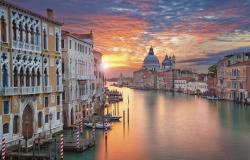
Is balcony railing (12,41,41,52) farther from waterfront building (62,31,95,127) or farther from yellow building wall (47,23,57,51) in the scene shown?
waterfront building (62,31,95,127)

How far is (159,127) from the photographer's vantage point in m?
24.9

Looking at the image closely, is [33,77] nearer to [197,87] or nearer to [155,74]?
[197,87]

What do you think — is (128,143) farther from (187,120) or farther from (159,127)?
(187,120)

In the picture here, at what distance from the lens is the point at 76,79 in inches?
928

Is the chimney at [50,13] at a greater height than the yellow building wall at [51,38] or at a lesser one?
greater

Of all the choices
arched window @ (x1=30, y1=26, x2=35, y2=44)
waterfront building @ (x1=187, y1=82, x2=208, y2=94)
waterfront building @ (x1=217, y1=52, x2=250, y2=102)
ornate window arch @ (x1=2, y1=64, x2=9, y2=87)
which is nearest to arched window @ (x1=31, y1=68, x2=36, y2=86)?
arched window @ (x1=30, y1=26, x2=35, y2=44)

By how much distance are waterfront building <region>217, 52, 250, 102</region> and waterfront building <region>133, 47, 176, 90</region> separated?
46.7 m

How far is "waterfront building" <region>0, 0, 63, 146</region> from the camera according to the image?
14.5 meters

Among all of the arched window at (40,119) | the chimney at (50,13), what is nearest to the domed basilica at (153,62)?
the chimney at (50,13)

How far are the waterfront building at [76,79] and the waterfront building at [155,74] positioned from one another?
244 feet

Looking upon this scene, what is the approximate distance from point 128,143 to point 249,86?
2752 cm

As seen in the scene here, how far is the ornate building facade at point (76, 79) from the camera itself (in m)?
21.7

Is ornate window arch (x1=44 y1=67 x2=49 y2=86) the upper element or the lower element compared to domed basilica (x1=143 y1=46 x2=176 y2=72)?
lower

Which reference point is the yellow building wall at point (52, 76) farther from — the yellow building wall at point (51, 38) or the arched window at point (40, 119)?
the arched window at point (40, 119)
